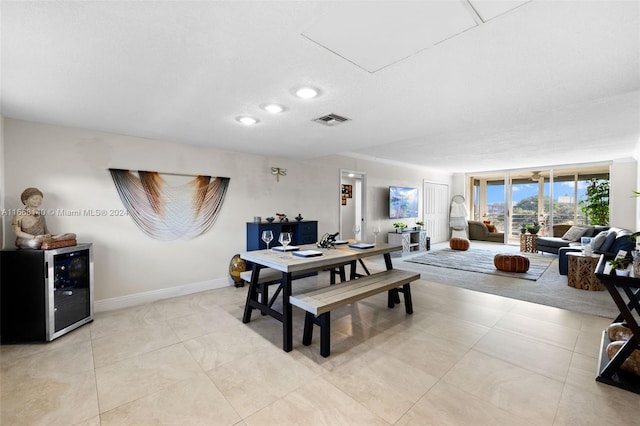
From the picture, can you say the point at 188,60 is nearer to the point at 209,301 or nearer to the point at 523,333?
the point at 209,301

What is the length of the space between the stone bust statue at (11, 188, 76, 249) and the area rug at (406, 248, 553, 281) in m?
5.89

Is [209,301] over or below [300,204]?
below

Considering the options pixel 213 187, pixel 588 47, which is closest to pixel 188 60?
pixel 588 47

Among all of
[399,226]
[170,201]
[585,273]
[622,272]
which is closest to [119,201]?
[170,201]

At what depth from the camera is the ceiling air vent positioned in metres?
2.76

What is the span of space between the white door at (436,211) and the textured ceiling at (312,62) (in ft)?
17.9

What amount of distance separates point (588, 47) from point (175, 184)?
13.9ft

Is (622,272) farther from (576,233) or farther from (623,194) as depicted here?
(623,194)

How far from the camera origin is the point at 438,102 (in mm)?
2381

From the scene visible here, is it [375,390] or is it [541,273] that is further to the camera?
[541,273]

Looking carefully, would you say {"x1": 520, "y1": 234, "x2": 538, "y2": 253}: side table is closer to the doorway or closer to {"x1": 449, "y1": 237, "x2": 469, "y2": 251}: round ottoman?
{"x1": 449, "y1": 237, "x2": 469, "y2": 251}: round ottoman

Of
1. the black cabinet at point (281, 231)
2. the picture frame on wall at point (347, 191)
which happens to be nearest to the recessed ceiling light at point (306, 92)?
the black cabinet at point (281, 231)

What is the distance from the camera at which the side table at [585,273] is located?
3986 mm

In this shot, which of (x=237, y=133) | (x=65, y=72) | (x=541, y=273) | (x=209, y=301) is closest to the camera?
(x=65, y=72)
